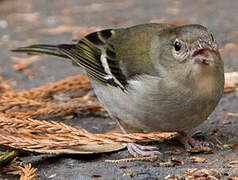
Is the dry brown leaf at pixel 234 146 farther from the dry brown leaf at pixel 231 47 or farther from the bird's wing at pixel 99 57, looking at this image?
the dry brown leaf at pixel 231 47

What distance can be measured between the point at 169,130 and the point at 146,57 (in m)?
0.66

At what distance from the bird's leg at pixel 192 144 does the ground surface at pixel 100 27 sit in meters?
0.06

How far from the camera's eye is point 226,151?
12.7ft

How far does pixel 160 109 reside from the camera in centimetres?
377

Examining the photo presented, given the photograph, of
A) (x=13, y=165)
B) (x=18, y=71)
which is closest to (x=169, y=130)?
(x=13, y=165)

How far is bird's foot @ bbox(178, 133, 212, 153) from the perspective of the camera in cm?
383

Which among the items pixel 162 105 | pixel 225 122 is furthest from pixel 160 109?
pixel 225 122

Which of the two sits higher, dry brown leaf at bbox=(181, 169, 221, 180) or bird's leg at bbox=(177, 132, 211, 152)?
bird's leg at bbox=(177, 132, 211, 152)

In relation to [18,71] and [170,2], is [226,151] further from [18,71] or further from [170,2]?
[170,2]

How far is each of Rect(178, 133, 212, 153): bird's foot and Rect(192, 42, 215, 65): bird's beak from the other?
731mm

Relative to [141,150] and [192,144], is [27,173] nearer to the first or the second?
[141,150]

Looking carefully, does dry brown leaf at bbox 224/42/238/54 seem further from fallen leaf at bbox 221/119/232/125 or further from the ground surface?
fallen leaf at bbox 221/119/232/125

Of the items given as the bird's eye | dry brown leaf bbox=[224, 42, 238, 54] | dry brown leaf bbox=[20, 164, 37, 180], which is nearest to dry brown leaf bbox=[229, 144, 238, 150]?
the bird's eye

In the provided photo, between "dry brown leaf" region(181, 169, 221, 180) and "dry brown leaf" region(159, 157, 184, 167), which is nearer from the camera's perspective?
"dry brown leaf" region(181, 169, 221, 180)
